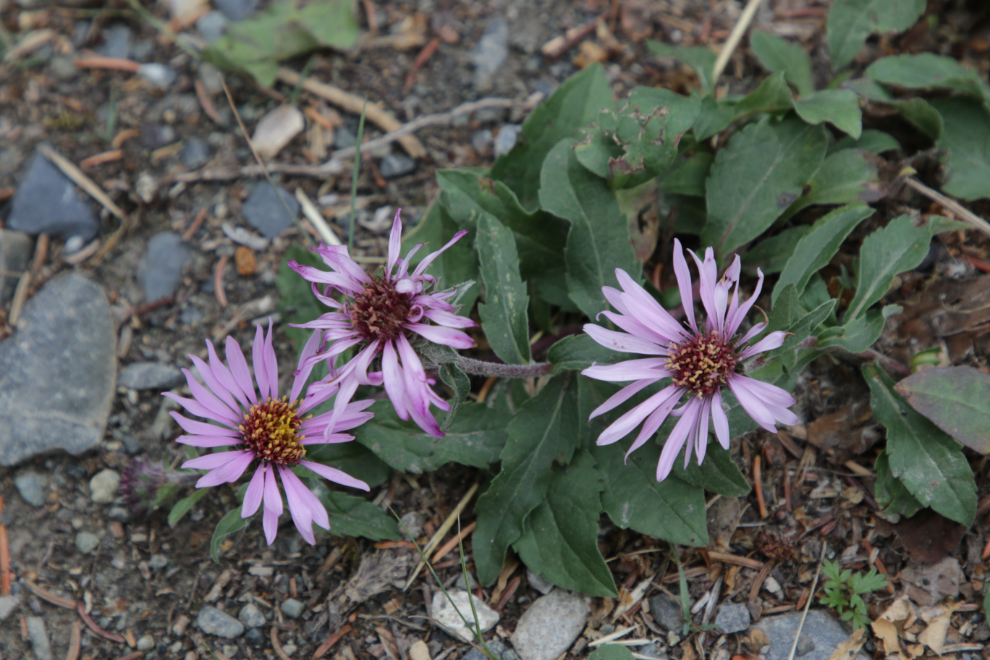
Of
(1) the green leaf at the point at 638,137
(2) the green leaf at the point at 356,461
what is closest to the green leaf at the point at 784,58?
(1) the green leaf at the point at 638,137

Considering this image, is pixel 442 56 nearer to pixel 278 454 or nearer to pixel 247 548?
pixel 278 454

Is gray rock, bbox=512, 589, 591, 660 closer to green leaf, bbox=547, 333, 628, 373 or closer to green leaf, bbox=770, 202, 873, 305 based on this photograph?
green leaf, bbox=547, 333, 628, 373

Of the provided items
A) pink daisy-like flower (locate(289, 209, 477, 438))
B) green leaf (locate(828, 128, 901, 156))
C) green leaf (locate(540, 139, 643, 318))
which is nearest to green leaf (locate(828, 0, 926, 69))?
green leaf (locate(828, 128, 901, 156))

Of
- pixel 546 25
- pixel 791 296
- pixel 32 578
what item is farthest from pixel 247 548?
pixel 546 25

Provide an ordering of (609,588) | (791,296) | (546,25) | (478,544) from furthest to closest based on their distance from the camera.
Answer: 1. (546,25)
2. (478,544)
3. (609,588)
4. (791,296)

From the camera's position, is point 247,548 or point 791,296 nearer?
point 791,296

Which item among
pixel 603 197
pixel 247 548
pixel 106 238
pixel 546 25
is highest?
pixel 546 25

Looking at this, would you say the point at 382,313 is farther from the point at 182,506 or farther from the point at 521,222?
the point at 182,506

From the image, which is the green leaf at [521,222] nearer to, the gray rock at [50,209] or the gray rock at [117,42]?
the gray rock at [50,209]
